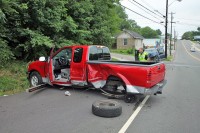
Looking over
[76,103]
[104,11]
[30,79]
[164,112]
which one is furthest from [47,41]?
[104,11]

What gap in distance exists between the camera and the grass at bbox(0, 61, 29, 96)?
36.2ft

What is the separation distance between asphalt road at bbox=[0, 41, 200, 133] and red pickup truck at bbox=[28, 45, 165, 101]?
515 millimetres

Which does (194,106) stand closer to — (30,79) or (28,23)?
(30,79)

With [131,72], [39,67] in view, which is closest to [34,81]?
[39,67]

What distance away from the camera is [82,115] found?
7520mm

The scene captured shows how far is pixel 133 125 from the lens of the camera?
21.9 ft

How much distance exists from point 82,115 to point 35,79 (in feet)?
16.0

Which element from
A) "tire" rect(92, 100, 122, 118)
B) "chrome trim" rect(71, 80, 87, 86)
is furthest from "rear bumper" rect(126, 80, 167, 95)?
"chrome trim" rect(71, 80, 87, 86)

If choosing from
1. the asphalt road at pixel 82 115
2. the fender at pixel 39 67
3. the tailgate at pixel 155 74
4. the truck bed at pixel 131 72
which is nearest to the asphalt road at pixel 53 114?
the asphalt road at pixel 82 115

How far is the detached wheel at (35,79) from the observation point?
1156 centimetres

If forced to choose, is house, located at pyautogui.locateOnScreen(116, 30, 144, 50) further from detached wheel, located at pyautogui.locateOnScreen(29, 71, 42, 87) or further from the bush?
detached wheel, located at pyautogui.locateOnScreen(29, 71, 42, 87)

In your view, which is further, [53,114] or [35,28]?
[35,28]

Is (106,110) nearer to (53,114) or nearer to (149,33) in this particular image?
(53,114)

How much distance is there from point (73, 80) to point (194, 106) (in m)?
4.40
